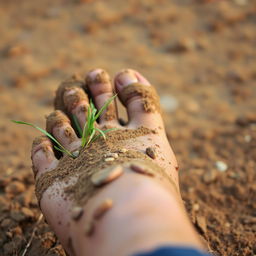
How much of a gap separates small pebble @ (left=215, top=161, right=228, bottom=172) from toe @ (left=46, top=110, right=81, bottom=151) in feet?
3.08

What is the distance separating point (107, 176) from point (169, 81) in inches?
78.2

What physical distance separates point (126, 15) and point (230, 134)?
1.88 metres

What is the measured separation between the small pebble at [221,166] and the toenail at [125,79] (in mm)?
757

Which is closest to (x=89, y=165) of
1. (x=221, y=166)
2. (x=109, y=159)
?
(x=109, y=159)

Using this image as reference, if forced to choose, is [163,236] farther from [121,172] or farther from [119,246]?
[121,172]

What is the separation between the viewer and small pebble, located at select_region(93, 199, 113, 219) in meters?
1.35

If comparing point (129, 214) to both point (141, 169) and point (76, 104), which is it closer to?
point (141, 169)

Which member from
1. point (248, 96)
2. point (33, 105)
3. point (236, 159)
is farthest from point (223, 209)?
point (33, 105)

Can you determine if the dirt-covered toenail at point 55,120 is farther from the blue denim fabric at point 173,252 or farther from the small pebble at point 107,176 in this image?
the blue denim fabric at point 173,252

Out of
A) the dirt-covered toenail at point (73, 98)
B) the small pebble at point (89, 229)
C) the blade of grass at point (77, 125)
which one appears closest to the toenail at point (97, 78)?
the dirt-covered toenail at point (73, 98)

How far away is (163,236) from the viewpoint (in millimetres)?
1194

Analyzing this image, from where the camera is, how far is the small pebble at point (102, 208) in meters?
1.35

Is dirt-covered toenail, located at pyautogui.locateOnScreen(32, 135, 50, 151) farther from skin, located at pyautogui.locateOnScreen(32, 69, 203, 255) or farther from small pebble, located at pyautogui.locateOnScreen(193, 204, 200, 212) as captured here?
small pebble, located at pyautogui.locateOnScreen(193, 204, 200, 212)

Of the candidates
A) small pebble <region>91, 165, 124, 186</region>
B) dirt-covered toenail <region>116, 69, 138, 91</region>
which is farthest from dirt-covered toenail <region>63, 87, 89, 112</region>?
small pebble <region>91, 165, 124, 186</region>
